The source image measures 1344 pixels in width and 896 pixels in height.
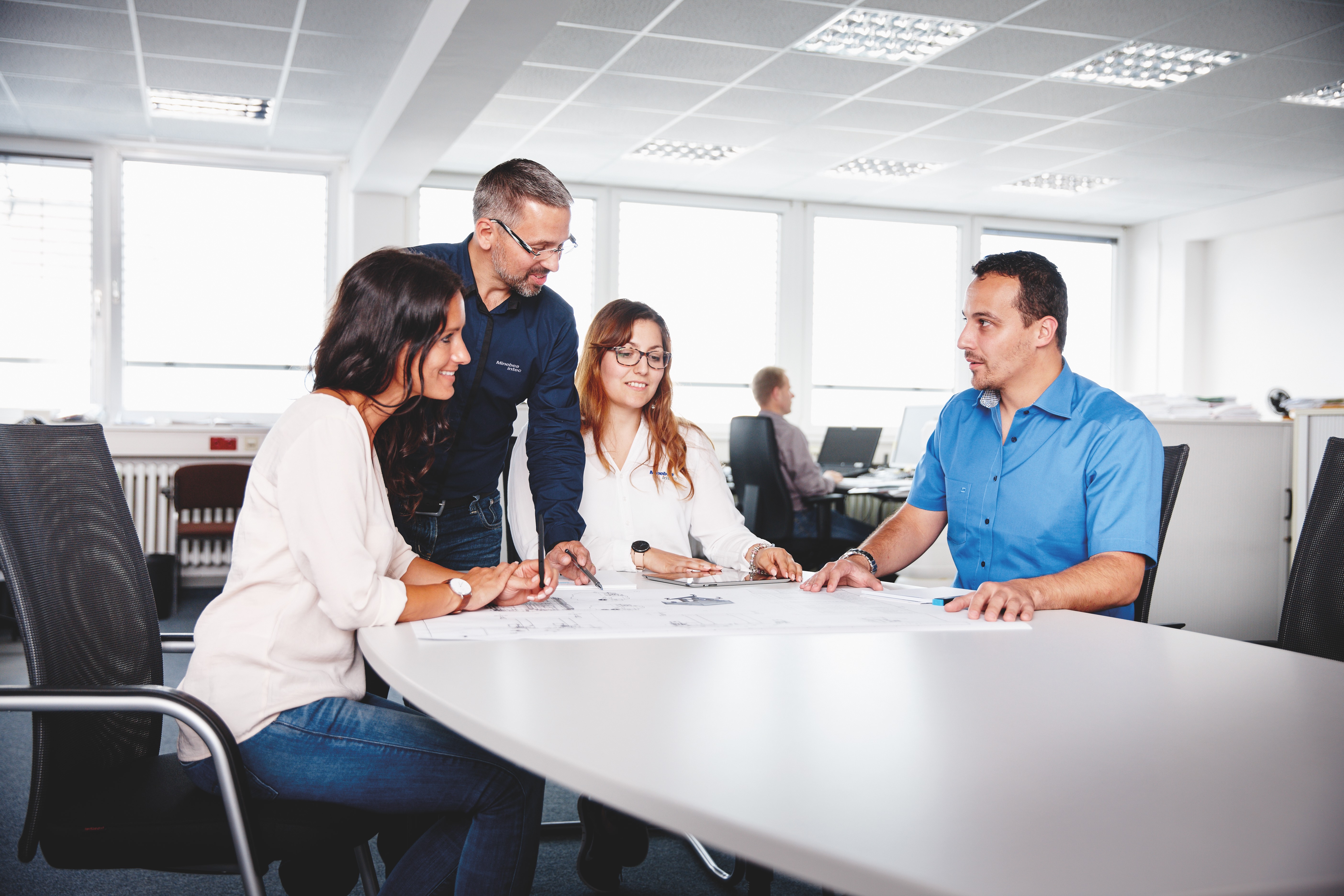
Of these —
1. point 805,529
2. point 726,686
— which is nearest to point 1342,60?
point 805,529

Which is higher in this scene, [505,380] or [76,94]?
[76,94]

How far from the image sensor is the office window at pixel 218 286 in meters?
6.14

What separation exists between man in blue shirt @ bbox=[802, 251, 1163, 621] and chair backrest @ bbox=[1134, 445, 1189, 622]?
2 centimetres

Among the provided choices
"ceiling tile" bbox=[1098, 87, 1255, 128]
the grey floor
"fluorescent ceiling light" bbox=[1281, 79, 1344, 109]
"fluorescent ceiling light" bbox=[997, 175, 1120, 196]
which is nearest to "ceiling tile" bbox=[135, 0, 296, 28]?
the grey floor

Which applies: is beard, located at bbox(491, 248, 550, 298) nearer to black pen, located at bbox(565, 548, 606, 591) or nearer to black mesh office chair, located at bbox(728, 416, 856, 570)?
black pen, located at bbox(565, 548, 606, 591)

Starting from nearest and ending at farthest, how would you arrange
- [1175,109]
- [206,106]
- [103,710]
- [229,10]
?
1. [103,710]
2. [229,10]
3. [1175,109]
4. [206,106]

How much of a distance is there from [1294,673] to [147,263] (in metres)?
6.64

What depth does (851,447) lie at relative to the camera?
6.14m

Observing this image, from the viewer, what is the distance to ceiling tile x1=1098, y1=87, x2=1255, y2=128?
5.00m

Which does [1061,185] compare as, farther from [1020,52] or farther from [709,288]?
[1020,52]

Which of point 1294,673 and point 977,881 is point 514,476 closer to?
point 1294,673

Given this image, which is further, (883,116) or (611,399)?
(883,116)

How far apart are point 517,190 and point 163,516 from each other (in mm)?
4961

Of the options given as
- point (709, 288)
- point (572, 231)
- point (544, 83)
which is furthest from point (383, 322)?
point (709, 288)
